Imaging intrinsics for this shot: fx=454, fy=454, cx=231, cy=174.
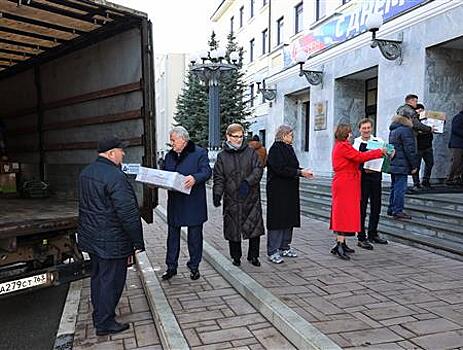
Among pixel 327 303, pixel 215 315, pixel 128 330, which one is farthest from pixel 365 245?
pixel 128 330

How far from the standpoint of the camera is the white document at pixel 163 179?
460 cm

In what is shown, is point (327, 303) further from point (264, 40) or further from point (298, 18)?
point (264, 40)

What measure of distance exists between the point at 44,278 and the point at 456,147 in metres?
7.11

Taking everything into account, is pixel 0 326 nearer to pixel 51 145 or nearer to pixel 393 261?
pixel 51 145

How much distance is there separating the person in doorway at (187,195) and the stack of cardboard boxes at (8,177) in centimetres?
410

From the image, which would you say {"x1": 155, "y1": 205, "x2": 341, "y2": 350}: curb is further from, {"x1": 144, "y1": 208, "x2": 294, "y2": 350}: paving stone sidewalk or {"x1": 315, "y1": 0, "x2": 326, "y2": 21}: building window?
{"x1": 315, "y1": 0, "x2": 326, "y2": 21}: building window

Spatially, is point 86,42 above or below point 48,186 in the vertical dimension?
above

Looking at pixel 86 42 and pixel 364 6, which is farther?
pixel 364 6

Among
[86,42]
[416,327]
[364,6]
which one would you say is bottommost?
[416,327]

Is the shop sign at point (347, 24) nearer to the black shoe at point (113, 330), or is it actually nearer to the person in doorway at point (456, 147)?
the person in doorway at point (456, 147)

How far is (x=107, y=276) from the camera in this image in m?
3.72

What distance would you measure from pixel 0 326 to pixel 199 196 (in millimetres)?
2283

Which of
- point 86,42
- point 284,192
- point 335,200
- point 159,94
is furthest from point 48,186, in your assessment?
point 159,94

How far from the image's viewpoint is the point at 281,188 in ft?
18.4
